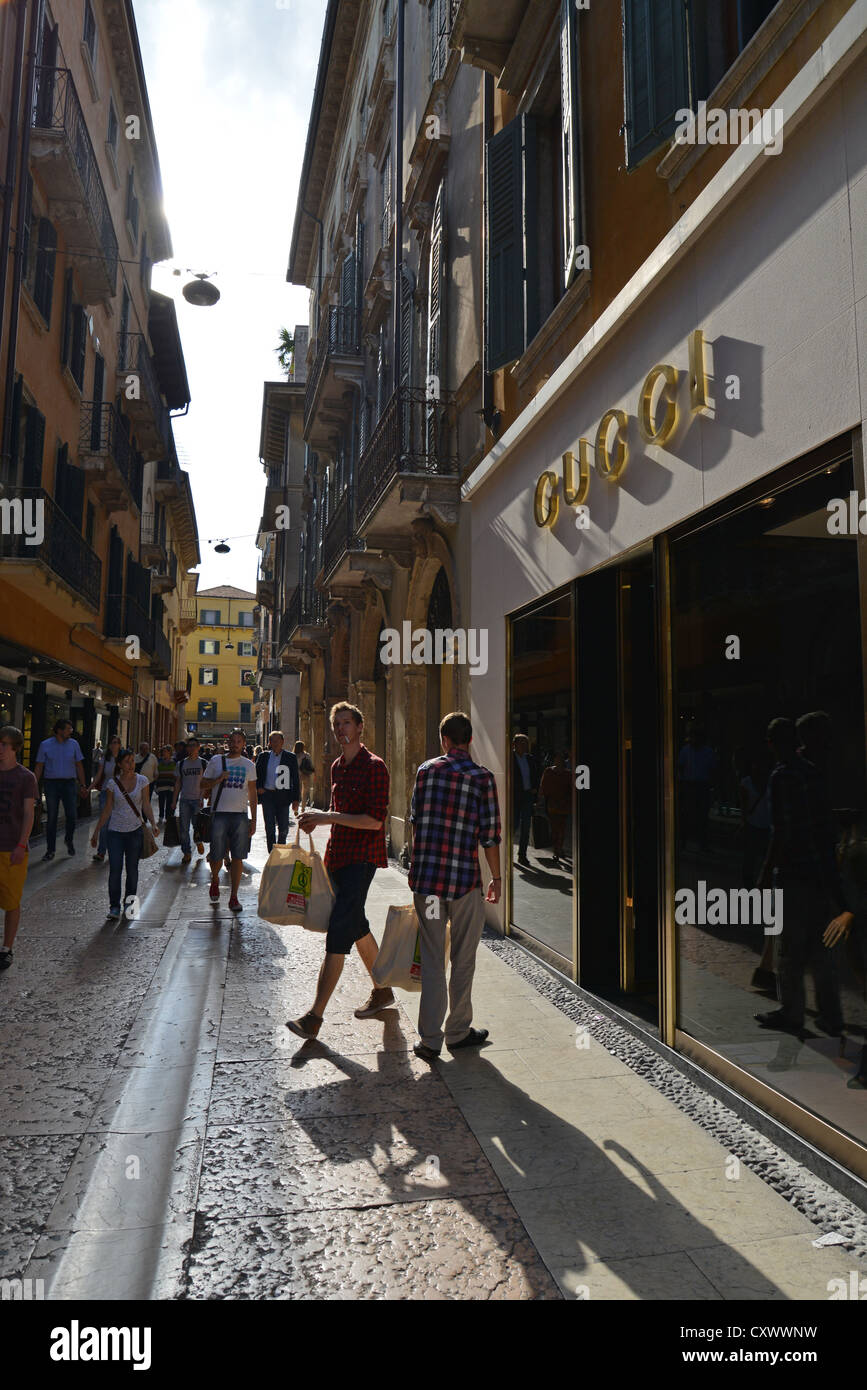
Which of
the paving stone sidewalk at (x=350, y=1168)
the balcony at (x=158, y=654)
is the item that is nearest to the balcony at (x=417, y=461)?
the paving stone sidewalk at (x=350, y=1168)

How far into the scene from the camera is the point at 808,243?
12.7ft

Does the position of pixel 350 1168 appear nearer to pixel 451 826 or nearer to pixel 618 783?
pixel 451 826

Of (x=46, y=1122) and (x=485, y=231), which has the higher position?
(x=485, y=231)

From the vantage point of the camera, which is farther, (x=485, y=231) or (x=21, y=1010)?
(x=485, y=231)

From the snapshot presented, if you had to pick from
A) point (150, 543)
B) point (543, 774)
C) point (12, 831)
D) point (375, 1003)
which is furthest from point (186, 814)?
point (150, 543)

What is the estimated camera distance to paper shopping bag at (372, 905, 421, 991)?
5105 millimetres

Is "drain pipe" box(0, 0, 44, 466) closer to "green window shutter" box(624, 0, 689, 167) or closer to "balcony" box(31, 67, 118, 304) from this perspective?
"balcony" box(31, 67, 118, 304)

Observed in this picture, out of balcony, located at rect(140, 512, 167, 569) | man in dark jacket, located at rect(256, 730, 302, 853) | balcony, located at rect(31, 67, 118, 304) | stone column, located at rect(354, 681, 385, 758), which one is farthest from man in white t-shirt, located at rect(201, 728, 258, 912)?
balcony, located at rect(140, 512, 167, 569)

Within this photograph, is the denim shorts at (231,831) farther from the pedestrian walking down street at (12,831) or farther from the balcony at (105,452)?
the balcony at (105,452)

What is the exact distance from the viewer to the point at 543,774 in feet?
24.7

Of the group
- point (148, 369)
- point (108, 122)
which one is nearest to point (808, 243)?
point (108, 122)

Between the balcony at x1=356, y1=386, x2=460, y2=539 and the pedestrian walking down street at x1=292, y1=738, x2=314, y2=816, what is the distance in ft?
16.6

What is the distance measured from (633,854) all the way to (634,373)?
3.11 meters
